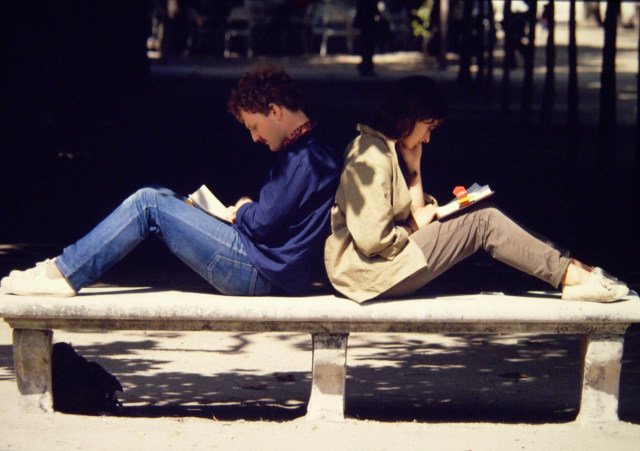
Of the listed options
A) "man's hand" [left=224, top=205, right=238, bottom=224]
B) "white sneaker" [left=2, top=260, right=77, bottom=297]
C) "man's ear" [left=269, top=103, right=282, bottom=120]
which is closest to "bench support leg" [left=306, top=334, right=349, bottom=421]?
"man's hand" [left=224, top=205, right=238, bottom=224]

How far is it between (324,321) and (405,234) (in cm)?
53

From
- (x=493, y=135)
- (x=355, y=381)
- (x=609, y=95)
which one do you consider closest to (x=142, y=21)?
(x=493, y=135)

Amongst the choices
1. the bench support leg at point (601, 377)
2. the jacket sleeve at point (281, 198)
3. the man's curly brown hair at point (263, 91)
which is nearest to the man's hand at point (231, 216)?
the jacket sleeve at point (281, 198)

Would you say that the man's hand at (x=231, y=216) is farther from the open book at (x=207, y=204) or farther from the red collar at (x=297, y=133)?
the red collar at (x=297, y=133)

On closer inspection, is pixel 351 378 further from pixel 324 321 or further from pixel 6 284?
pixel 6 284

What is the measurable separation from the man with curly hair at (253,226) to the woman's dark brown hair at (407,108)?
0.29 meters

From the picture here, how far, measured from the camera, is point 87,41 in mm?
13953

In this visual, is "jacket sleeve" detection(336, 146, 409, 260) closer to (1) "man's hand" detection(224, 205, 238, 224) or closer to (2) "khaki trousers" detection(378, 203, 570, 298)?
(2) "khaki trousers" detection(378, 203, 570, 298)

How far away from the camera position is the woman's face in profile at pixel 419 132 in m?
4.49

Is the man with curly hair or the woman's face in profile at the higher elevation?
the woman's face in profile

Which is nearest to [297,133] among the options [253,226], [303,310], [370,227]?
[253,226]

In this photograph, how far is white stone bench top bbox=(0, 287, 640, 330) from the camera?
4254mm

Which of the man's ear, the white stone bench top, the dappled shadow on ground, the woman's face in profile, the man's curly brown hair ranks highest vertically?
the man's curly brown hair

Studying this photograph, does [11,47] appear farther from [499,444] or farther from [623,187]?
[499,444]
